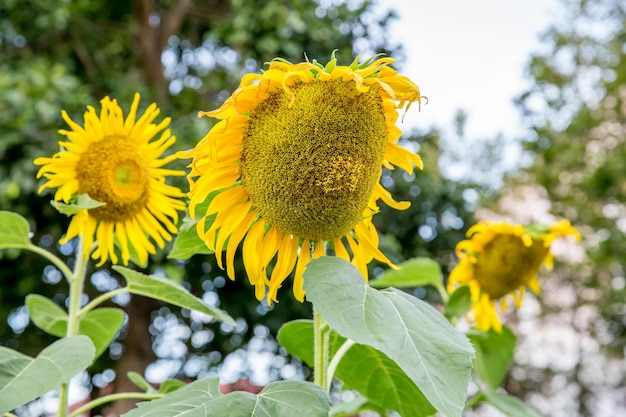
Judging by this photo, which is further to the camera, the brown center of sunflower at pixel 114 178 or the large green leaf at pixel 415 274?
the large green leaf at pixel 415 274

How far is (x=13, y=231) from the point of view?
3.08ft

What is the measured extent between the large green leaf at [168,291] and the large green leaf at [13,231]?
192 millimetres

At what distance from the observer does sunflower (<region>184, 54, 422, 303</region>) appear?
0.65 meters

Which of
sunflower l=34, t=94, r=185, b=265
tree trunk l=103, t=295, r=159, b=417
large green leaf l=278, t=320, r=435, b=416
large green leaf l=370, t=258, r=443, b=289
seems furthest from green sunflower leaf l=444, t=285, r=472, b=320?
tree trunk l=103, t=295, r=159, b=417

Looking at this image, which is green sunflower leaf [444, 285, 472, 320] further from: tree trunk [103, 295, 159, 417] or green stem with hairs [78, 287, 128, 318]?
tree trunk [103, 295, 159, 417]

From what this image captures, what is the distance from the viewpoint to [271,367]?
472 centimetres

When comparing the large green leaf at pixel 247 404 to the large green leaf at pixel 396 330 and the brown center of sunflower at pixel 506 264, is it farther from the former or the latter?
the brown center of sunflower at pixel 506 264

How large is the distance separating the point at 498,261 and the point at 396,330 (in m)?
0.87

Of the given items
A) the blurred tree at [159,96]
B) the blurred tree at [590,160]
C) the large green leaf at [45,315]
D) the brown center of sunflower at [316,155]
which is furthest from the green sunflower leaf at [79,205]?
the blurred tree at [590,160]

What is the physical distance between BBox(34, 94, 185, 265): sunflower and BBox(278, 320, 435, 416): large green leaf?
0.23m

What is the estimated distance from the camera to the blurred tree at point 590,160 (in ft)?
21.2

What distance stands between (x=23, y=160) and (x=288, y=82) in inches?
136

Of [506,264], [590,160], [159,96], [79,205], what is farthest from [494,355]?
[590,160]

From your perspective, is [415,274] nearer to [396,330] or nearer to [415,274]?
[415,274]
